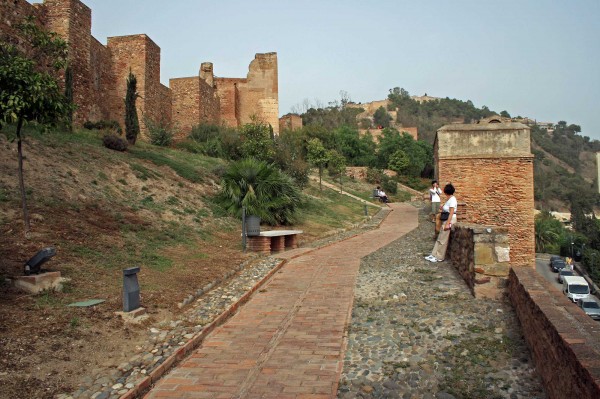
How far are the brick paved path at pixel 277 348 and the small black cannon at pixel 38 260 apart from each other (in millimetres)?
2095

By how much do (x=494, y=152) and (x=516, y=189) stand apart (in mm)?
1313

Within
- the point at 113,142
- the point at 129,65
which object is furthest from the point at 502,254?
the point at 129,65

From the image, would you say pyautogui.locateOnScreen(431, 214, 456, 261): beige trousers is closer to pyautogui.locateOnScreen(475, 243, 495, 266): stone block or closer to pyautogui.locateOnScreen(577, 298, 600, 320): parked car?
pyautogui.locateOnScreen(475, 243, 495, 266): stone block

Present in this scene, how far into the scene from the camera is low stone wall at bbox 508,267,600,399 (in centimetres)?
251

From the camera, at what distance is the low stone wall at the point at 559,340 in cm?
251

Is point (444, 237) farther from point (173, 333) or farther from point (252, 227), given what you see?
point (173, 333)

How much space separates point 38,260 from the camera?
5.31 m

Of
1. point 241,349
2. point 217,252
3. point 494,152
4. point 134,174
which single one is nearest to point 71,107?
point 217,252

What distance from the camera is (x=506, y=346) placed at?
4.30m

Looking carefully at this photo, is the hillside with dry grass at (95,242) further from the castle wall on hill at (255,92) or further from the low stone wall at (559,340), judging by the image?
the castle wall on hill at (255,92)

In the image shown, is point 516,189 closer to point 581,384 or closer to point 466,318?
point 466,318

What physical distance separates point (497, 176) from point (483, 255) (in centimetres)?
925

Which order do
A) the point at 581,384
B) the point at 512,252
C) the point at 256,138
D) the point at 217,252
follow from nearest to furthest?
the point at 581,384 < the point at 217,252 < the point at 512,252 < the point at 256,138

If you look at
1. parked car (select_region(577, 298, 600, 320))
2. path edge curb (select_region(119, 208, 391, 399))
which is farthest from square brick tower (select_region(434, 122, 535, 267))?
path edge curb (select_region(119, 208, 391, 399))
